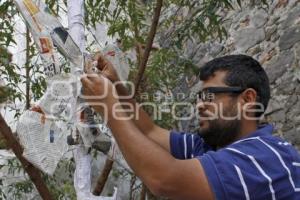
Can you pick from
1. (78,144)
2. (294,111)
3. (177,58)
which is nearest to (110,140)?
(78,144)

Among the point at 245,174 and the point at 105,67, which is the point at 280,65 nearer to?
the point at 105,67

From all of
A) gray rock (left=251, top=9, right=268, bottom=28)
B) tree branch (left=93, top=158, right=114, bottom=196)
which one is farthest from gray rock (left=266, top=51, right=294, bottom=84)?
tree branch (left=93, top=158, right=114, bottom=196)

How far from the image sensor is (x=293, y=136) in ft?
9.01

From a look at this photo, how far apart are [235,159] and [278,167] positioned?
121 mm

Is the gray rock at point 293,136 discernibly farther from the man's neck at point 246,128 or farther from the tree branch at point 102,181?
the man's neck at point 246,128

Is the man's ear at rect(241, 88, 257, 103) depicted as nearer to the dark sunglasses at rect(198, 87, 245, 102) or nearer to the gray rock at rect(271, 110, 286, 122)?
the dark sunglasses at rect(198, 87, 245, 102)

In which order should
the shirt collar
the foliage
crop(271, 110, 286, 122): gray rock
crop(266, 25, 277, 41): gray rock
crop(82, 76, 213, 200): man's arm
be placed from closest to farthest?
crop(82, 76, 213, 200): man's arm
the shirt collar
the foliage
crop(271, 110, 286, 122): gray rock
crop(266, 25, 277, 41): gray rock

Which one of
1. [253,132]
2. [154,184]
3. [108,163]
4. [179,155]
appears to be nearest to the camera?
[154,184]

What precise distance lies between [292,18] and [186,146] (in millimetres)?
1603

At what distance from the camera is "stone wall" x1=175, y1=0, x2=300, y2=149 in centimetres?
280

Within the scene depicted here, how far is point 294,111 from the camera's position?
9.10 feet

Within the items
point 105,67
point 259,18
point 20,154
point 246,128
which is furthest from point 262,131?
point 259,18

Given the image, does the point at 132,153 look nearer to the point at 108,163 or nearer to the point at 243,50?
the point at 108,163

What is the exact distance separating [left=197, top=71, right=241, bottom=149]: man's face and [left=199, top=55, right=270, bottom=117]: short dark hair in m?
0.02
